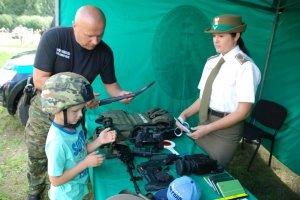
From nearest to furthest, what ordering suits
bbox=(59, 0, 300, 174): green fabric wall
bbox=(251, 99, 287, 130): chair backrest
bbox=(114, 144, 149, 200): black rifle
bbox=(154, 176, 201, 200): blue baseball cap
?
bbox=(154, 176, 201, 200): blue baseball cap
bbox=(114, 144, 149, 200): black rifle
bbox=(59, 0, 300, 174): green fabric wall
bbox=(251, 99, 287, 130): chair backrest

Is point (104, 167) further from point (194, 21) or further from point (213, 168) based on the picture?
point (194, 21)

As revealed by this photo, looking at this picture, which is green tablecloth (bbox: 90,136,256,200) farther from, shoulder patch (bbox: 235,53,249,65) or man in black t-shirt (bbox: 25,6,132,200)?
shoulder patch (bbox: 235,53,249,65)

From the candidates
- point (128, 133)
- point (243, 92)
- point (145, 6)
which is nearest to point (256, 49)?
point (145, 6)

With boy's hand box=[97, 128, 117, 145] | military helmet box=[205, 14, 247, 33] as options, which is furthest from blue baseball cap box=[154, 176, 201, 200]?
military helmet box=[205, 14, 247, 33]

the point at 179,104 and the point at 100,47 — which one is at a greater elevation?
the point at 100,47

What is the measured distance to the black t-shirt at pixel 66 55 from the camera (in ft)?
Result: 6.86

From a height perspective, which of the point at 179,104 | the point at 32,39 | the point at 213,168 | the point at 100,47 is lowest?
the point at 32,39

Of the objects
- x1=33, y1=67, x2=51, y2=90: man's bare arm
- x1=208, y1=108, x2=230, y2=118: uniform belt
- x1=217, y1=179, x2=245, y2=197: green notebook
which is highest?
x1=33, y1=67, x2=51, y2=90: man's bare arm

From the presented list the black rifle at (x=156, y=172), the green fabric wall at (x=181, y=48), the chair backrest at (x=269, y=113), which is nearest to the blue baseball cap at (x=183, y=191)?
the black rifle at (x=156, y=172)

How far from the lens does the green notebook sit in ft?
5.36

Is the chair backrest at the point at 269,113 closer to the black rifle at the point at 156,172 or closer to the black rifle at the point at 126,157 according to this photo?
the black rifle at the point at 156,172

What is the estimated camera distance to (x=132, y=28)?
3352 mm

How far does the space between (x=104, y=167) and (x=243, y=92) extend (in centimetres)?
113

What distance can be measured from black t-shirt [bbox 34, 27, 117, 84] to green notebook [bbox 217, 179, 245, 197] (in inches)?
52.3
